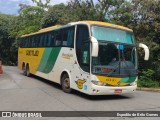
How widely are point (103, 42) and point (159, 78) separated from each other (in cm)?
820

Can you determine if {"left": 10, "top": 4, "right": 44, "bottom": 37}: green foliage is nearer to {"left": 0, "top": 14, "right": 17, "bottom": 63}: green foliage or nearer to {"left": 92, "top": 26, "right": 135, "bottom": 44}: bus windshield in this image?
{"left": 0, "top": 14, "right": 17, "bottom": 63}: green foliage

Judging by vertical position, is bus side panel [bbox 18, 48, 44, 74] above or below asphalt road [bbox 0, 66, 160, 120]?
above

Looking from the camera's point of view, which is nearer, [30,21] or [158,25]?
[158,25]

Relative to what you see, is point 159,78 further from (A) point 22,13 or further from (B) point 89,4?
(A) point 22,13

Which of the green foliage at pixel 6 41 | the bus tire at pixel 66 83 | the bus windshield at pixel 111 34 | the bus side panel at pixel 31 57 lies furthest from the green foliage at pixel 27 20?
the bus windshield at pixel 111 34

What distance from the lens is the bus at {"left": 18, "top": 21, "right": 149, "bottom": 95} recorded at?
1141 cm

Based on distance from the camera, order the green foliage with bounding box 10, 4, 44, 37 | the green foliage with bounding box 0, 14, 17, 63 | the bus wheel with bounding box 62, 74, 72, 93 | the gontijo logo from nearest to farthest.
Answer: the gontijo logo → the bus wheel with bounding box 62, 74, 72, 93 → the green foliage with bounding box 10, 4, 44, 37 → the green foliage with bounding box 0, 14, 17, 63

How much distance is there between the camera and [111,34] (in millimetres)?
12117

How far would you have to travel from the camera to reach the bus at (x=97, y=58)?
1141cm

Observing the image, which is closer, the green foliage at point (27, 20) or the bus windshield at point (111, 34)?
the bus windshield at point (111, 34)

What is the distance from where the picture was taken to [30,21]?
3859 cm

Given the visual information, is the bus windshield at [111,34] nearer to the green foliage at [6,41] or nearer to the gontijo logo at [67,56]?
the gontijo logo at [67,56]

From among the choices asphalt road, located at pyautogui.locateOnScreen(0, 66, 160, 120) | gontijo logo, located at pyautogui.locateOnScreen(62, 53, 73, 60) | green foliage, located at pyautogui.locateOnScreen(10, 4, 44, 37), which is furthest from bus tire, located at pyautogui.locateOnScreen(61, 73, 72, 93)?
green foliage, located at pyautogui.locateOnScreen(10, 4, 44, 37)

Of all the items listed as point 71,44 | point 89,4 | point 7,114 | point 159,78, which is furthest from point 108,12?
point 7,114
